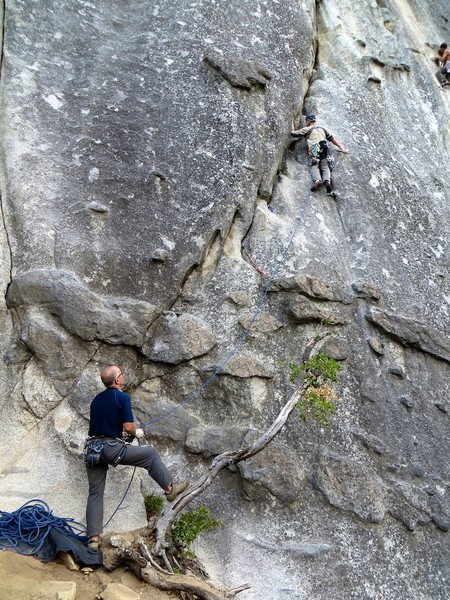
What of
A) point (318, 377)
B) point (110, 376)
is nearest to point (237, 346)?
point (318, 377)

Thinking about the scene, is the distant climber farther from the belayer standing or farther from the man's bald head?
the belayer standing

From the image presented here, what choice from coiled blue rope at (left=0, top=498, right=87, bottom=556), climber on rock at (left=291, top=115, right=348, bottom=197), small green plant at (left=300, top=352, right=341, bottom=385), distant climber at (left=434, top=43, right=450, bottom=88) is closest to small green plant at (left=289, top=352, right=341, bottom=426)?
small green plant at (left=300, top=352, right=341, bottom=385)

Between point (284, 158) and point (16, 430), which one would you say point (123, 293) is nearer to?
point (16, 430)

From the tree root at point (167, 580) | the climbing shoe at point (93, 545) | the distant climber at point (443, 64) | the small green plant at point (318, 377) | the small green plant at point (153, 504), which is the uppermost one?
the distant climber at point (443, 64)

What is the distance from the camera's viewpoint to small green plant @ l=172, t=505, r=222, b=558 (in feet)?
19.5

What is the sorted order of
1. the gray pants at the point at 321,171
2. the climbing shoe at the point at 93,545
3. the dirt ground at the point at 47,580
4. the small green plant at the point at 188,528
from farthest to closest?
the gray pants at the point at 321,171
the small green plant at the point at 188,528
the climbing shoe at the point at 93,545
the dirt ground at the point at 47,580

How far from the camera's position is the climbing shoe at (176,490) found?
610cm

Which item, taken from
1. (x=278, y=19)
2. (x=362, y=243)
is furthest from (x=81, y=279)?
(x=278, y=19)

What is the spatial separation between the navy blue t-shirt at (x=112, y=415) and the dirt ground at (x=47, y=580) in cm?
128

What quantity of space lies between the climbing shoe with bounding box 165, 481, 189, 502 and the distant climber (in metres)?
12.0

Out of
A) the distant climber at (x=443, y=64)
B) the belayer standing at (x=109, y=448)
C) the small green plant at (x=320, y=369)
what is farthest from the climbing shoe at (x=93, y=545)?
the distant climber at (x=443, y=64)

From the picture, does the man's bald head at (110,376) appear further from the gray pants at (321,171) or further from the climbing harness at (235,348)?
the gray pants at (321,171)

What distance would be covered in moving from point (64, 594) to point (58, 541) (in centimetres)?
84

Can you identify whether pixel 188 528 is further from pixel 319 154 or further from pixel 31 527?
pixel 319 154
